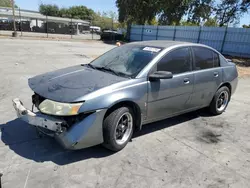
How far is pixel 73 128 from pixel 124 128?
93 cm

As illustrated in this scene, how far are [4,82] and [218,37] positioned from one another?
18.8m

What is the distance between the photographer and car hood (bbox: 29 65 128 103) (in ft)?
10.3

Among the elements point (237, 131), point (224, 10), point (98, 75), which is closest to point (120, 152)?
point (98, 75)

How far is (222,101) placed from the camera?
552 cm

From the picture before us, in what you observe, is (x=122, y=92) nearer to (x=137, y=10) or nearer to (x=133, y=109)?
(x=133, y=109)

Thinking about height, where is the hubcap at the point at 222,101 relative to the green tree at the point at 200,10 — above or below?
below

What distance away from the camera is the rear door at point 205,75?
15.0ft

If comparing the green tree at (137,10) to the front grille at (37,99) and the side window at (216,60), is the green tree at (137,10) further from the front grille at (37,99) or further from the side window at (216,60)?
the front grille at (37,99)

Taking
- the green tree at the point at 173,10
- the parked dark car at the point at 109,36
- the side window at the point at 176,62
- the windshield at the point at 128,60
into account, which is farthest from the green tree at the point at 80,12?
the side window at the point at 176,62

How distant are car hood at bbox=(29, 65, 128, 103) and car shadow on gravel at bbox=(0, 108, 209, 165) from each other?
2.70ft

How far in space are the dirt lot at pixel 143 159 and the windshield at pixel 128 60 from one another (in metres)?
1.19

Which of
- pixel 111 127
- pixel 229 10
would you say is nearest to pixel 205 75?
pixel 111 127

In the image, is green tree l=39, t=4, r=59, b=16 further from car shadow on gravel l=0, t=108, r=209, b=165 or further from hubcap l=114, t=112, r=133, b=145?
hubcap l=114, t=112, r=133, b=145

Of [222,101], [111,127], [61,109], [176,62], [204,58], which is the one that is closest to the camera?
[61,109]
